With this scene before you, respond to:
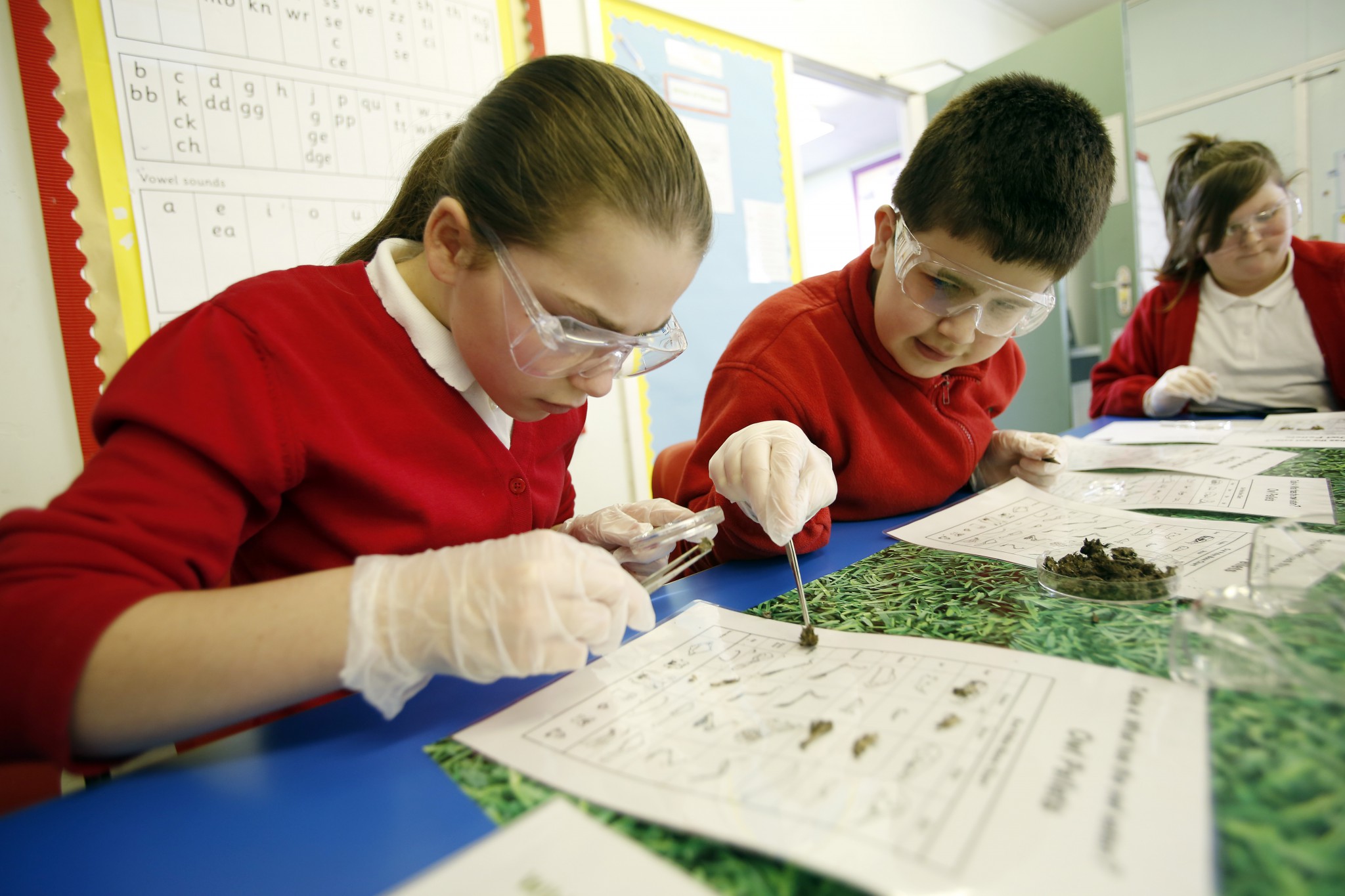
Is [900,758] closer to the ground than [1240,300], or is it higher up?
closer to the ground

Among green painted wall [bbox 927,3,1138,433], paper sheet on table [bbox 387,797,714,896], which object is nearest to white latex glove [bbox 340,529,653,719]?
paper sheet on table [bbox 387,797,714,896]

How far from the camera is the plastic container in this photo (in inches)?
24.1

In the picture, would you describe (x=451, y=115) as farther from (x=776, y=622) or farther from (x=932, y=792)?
(x=932, y=792)

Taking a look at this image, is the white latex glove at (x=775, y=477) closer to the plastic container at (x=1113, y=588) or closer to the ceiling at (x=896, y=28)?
the plastic container at (x=1113, y=588)

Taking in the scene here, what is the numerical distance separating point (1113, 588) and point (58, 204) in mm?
1918

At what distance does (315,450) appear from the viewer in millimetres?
634

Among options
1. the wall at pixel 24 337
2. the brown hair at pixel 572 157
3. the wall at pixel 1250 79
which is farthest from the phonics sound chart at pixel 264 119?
the wall at pixel 1250 79

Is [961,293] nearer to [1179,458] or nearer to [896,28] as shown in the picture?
[1179,458]

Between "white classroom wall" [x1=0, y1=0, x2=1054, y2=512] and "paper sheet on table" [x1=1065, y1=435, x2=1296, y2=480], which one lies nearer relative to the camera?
"paper sheet on table" [x1=1065, y1=435, x2=1296, y2=480]

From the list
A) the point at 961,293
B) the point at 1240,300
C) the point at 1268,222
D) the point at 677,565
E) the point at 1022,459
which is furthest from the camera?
the point at 1240,300

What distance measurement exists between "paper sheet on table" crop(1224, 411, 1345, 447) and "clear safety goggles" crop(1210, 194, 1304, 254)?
1.71 feet

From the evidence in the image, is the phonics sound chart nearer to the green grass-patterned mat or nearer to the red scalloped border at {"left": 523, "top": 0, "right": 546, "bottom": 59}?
the red scalloped border at {"left": 523, "top": 0, "right": 546, "bottom": 59}

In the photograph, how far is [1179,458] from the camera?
1237mm

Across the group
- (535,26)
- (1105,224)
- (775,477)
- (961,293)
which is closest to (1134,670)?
(775,477)
